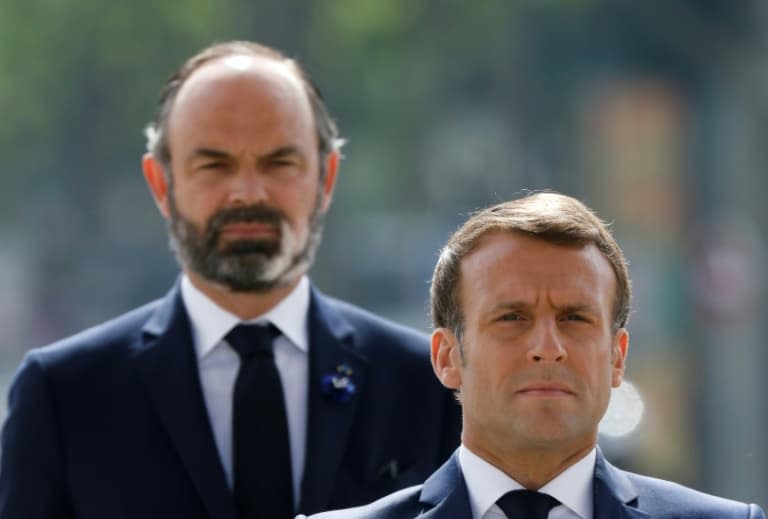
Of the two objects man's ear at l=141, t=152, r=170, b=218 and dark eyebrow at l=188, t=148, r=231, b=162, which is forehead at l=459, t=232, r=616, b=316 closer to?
dark eyebrow at l=188, t=148, r=231, b=162

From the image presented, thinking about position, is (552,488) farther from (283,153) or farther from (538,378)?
(283,153)

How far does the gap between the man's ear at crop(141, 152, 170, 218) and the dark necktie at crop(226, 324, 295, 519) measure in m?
0.46

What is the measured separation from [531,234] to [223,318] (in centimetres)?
129

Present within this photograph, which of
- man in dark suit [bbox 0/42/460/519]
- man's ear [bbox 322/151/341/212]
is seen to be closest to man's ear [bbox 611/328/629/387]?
man in dark suit [bbox 0/42/460/519]

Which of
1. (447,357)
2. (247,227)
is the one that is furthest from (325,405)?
(447,357)

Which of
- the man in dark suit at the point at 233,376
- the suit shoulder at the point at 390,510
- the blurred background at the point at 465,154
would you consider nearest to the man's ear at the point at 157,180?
the man in dark suit at the point at 233,376

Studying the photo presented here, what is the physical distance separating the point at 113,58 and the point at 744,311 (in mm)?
15718

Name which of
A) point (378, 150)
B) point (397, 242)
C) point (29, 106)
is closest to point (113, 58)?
point (29, 106)

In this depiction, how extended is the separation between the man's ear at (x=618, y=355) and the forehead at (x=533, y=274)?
0.07 metres

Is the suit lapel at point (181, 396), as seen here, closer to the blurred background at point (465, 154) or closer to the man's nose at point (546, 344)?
the man's nose at point (546, 344)

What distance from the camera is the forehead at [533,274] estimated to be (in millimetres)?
3434

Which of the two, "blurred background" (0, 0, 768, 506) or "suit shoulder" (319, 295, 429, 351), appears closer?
"suit shoulder" (319, 295, 429, 351)

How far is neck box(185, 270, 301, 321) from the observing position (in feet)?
15.0

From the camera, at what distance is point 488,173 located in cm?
2747
